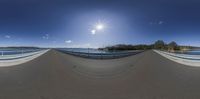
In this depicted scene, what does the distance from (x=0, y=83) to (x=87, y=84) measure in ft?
8.51

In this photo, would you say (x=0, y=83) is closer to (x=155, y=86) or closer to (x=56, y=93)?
(x=56, y=93)

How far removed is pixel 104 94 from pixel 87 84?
1.23 metres

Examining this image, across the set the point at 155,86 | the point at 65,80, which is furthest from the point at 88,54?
the point at 155,86

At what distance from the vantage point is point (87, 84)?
579 cm

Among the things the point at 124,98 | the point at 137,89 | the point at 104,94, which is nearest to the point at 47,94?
the point at 104,94

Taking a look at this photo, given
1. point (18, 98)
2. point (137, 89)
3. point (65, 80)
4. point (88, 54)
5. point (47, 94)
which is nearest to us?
point (18, 98)

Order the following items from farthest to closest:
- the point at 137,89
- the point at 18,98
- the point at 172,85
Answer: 1. the point at 172,85
2. the point at 137,89
3. the point at 18,98

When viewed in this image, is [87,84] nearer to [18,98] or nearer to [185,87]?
[18,98]

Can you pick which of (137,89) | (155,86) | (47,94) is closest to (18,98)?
(47,94)

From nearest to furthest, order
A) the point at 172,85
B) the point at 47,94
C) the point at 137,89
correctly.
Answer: the point at 47,94, the point at 137,89, the point at 172,85

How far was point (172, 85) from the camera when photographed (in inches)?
215

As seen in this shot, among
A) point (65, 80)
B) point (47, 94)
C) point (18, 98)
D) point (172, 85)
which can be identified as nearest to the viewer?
point (18, 98)

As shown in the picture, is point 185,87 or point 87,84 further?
point 87,84

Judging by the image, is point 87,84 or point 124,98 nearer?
point 124,98
